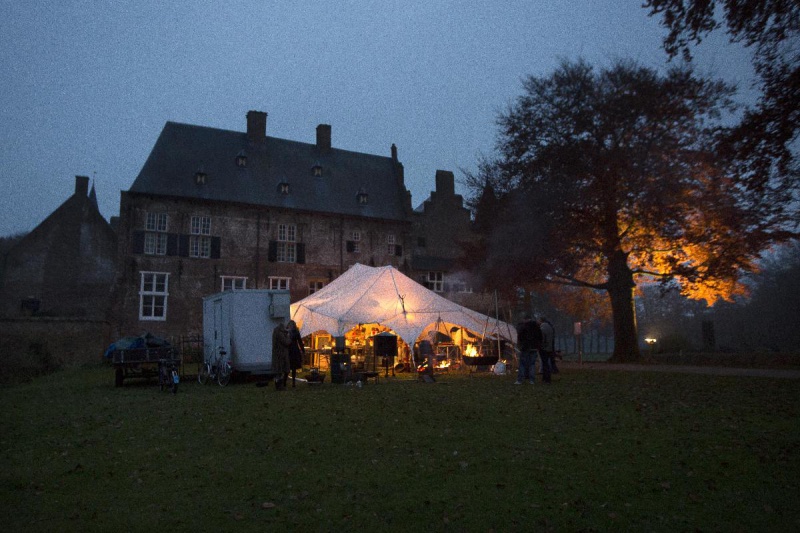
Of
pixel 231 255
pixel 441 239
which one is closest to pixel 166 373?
pixel 231 255

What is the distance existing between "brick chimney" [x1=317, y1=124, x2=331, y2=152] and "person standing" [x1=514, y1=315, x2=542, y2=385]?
87.6 feet

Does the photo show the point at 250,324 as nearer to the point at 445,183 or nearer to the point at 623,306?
the point at 623,306

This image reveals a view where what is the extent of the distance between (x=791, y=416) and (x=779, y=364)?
499 inches

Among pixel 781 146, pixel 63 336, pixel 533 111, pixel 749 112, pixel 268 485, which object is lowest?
pixel 268 485

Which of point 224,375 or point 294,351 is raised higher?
Result: point 294,351

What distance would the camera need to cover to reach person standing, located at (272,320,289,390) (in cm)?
1436

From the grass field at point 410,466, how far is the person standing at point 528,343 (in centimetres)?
416

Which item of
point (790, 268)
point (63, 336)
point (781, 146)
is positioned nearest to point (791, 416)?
point (781, 146)

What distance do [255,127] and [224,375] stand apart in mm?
24254

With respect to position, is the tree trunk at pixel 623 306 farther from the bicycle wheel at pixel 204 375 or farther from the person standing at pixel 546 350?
the bicycle wheel at pixel 204 375

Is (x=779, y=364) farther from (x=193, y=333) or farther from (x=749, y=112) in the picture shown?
(x=193, y=333)

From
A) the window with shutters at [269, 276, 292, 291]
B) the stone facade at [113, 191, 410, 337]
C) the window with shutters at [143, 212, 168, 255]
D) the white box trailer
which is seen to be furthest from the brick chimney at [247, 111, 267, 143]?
the white box trailer

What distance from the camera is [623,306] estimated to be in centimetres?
2322

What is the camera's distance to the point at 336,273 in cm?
3472
